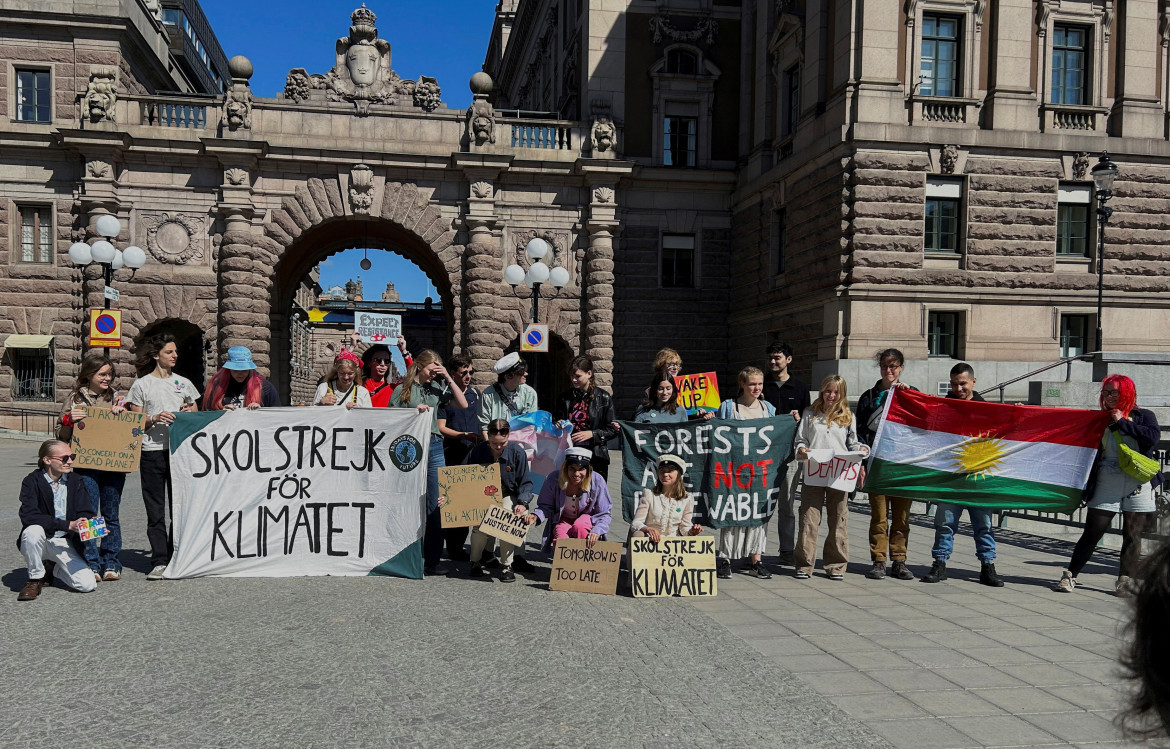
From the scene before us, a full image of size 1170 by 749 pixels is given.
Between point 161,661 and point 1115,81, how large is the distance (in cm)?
2575

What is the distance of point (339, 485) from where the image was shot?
8703mm

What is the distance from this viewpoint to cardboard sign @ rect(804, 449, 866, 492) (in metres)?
8.68

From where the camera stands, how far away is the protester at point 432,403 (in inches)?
344

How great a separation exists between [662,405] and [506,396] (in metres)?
1.57

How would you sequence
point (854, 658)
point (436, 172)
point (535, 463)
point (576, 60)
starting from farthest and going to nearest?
point (576, 60) < point (436, 172) < point (535, 463) < point (854, 658)

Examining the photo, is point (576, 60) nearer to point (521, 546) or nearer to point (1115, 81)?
point (1115, 81)

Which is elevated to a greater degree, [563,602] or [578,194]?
[578,194]

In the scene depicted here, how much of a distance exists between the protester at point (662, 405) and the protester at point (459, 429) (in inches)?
66.7

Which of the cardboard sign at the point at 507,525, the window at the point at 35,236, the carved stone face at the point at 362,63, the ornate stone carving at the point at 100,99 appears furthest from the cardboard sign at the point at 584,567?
the window at the point at 35,236

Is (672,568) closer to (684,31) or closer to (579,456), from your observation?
(579,456)

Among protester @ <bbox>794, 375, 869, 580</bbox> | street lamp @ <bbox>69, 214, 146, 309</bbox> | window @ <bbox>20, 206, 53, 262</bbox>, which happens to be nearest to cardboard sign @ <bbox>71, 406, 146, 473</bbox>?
protester @ <bbox>794, 375, 869, 580</bbox>

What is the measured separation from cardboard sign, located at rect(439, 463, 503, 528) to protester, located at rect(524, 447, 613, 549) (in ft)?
1.55

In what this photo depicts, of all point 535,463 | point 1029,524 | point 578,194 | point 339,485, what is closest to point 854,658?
point 535,463

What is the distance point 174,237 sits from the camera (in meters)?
27.4
